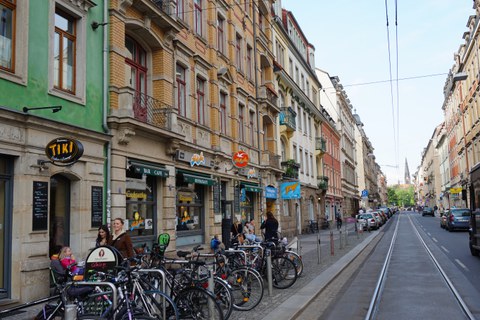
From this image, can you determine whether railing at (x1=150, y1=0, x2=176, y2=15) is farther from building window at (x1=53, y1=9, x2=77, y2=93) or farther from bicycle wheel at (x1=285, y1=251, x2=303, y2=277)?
bicycle wheel at (x1=285, y1=251, x2=303, y2=277)

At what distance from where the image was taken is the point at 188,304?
691 cm

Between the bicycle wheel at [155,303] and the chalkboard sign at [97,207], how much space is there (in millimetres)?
5484

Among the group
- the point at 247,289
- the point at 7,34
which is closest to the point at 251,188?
the point at 247,289

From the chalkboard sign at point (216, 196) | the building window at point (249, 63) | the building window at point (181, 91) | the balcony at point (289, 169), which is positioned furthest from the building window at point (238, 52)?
the balcony at point (289, 169)

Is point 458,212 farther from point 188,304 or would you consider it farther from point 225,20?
point 188,304

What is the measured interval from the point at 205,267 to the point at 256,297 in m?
1.32

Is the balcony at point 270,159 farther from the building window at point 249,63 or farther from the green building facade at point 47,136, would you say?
the green building facade at point 47,136

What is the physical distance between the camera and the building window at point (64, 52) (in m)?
10.8

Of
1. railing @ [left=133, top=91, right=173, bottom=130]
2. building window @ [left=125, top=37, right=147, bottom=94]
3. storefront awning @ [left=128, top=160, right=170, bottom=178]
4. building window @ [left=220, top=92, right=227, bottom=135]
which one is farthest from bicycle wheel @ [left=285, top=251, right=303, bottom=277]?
building window @ [left=220, top=92, right=227, bottom=135]

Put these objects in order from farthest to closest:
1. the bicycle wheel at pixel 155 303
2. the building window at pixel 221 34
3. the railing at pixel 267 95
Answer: the railing at pixel 267 95, the building window at pixel 221 34, the bicycle wheel at pixel 155 303

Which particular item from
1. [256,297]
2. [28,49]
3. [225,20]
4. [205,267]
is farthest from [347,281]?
[225,20]

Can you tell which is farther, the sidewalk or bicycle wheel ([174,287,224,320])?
the sidewalk

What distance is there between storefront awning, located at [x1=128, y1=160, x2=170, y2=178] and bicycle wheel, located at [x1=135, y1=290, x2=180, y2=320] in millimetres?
7057

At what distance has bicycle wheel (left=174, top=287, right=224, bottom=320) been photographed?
6715 millimetres
